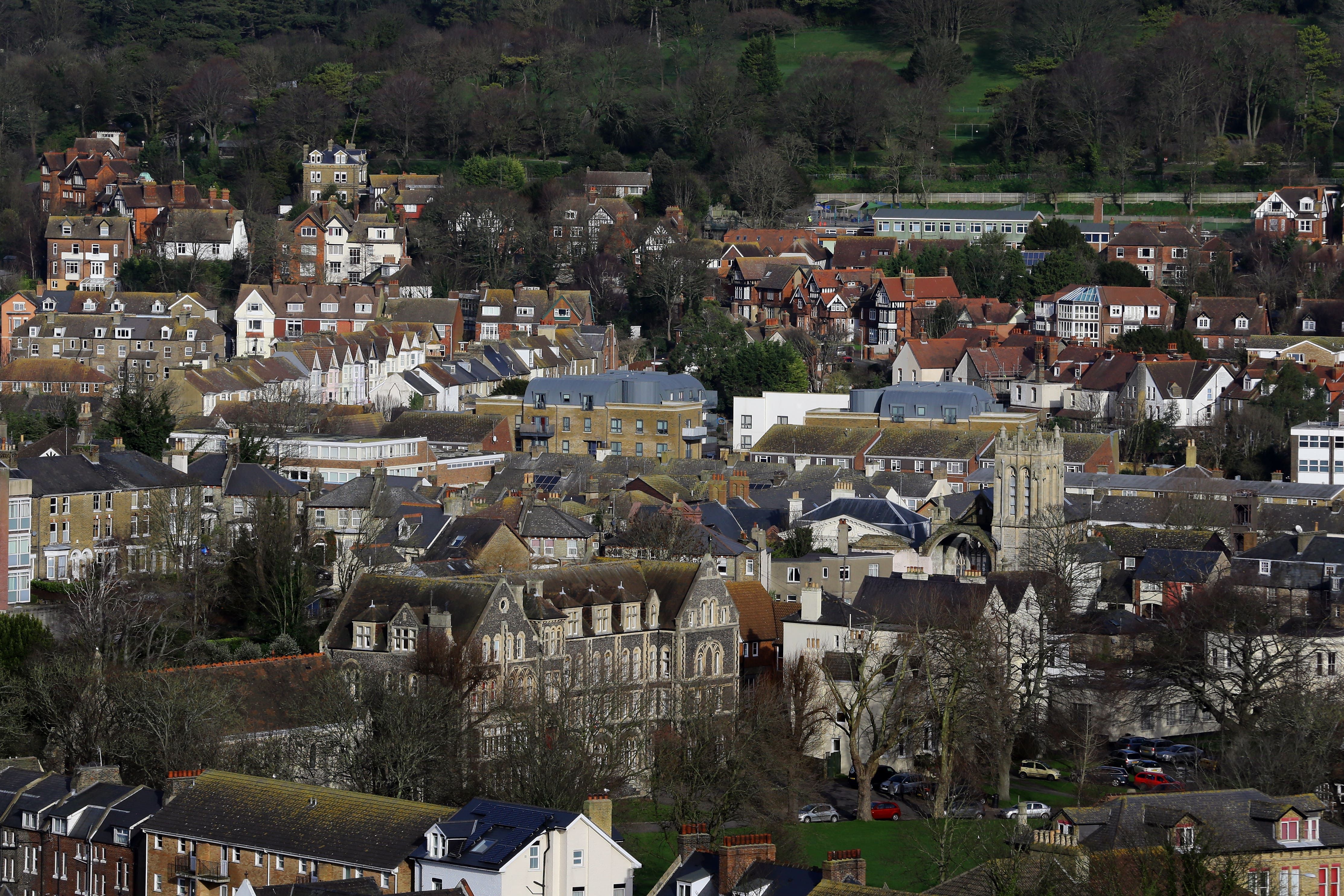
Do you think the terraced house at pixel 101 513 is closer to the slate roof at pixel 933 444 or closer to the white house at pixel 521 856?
the slate roof at pixel 933 444

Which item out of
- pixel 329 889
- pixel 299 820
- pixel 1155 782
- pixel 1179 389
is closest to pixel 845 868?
pixel 329 889

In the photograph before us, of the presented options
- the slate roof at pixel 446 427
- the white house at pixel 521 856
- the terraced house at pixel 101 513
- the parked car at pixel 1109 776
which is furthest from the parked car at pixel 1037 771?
the slate roof at pixel 446 427

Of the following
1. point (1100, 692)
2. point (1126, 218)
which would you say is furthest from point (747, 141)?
point (1100, 692)

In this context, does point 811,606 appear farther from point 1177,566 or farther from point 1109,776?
point 1177,566

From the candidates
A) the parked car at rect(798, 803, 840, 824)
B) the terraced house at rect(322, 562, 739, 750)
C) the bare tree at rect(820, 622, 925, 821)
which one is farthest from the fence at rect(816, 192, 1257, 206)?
the parked car at rect(798, 803, 840, 824)

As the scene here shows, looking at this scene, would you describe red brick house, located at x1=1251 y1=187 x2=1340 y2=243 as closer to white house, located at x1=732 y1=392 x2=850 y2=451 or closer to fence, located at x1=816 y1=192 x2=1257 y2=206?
fence, located at x1=816 y1=192 x2=1257 y2=206

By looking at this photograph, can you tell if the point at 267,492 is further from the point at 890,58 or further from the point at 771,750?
the point at 890,58
